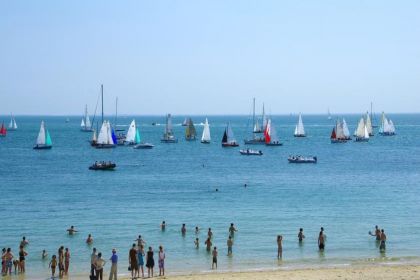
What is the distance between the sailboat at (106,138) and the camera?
112 meters

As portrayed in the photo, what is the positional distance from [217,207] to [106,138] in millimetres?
65089

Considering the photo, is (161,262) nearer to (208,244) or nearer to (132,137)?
(208,244)

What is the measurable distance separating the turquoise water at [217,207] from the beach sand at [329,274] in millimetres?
2257

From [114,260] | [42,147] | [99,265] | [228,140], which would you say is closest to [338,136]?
[228,140]

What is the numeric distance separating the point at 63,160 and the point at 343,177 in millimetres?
42856

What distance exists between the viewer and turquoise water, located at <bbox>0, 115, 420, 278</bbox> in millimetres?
36469

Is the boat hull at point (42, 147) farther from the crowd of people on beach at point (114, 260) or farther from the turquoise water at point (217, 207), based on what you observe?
the crowd of people on beach at point (114, 260)

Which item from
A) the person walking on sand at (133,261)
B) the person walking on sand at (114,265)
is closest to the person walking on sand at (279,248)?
the person walking on sand at (133,261)

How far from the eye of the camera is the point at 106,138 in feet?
376

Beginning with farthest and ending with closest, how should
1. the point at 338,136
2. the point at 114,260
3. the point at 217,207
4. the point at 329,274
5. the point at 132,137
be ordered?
the point at 338,136, the point at 132,137, the point at 217,207, the point at 329,274, the point at 114,260

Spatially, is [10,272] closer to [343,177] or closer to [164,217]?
[164,217]

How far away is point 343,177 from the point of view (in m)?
74.8

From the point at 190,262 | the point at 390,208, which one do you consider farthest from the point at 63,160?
the point at 190,262

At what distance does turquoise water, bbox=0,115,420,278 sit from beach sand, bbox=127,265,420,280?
2.26m
